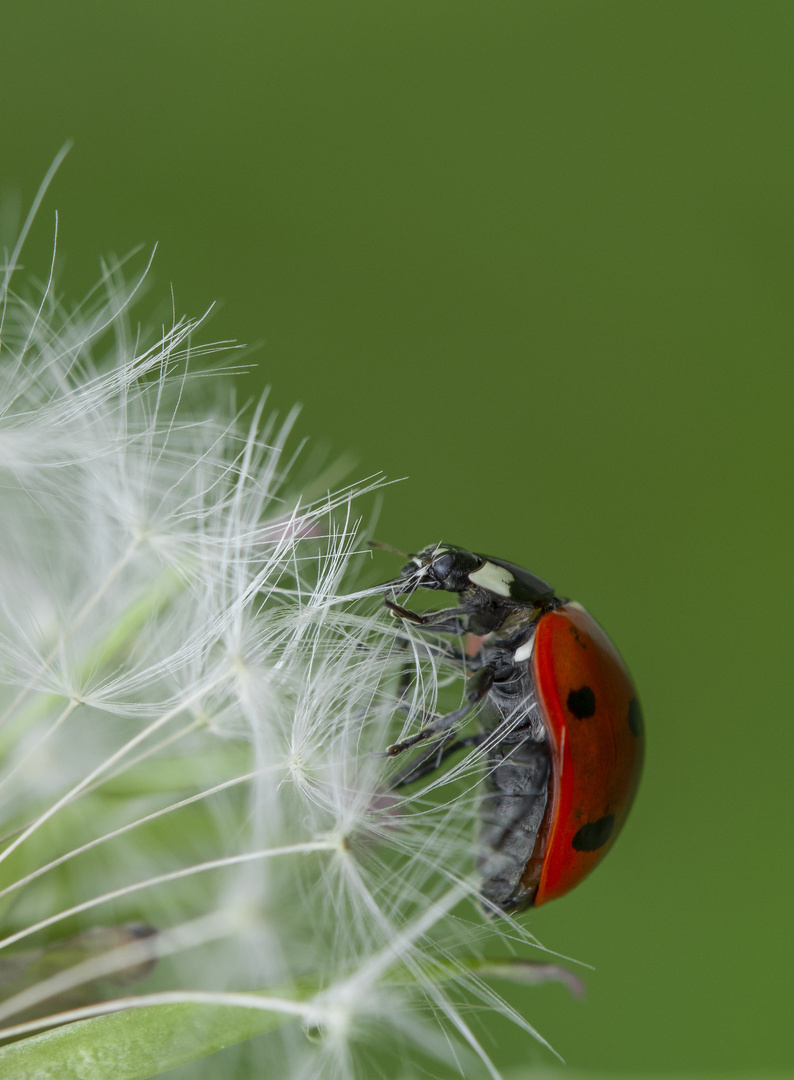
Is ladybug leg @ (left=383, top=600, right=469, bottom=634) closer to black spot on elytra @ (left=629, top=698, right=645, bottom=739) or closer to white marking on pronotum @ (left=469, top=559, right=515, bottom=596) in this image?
white marking on pronotum @ (left=469, top=559, right=515, bottom=596)

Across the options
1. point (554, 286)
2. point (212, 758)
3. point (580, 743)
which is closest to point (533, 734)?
point (580, 743)

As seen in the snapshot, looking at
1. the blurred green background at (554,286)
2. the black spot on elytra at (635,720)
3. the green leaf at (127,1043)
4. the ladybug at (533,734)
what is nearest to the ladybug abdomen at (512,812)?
the ladybug at (533,734)

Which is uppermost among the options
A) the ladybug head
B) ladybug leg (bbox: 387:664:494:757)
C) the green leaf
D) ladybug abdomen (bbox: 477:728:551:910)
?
the ladybug head

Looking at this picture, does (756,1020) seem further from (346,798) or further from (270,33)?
(270,33)

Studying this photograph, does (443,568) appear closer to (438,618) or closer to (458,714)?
(438,618)

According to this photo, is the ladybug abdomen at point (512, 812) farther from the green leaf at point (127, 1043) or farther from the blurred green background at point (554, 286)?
the blurred green background at point (554, 286)

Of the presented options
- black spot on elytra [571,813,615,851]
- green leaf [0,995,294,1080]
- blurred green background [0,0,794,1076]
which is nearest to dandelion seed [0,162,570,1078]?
green leaf [0,995,294,1080]
